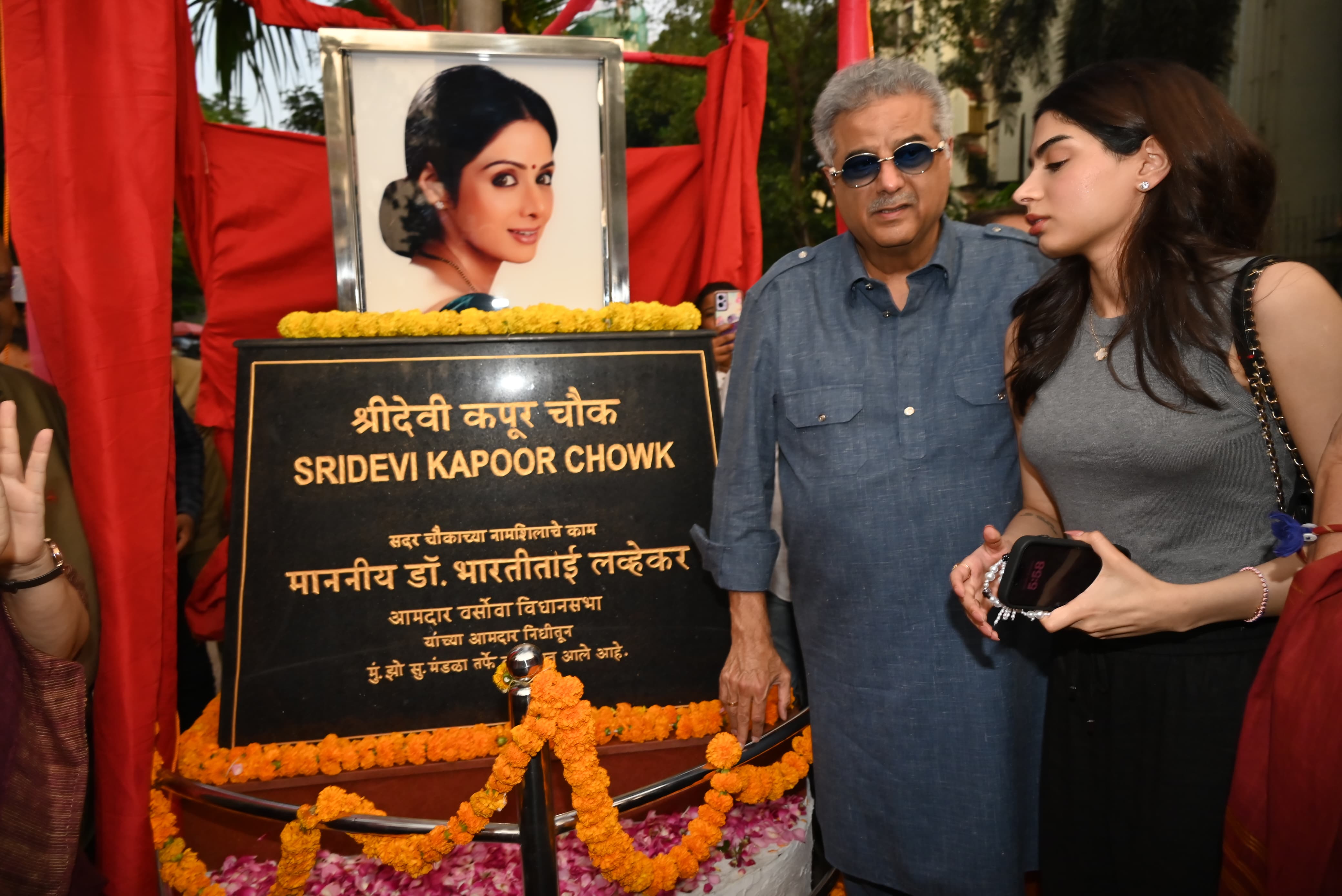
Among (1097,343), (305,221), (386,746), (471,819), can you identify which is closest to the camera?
(1097,343)

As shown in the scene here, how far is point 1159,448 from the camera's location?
5.08 ft

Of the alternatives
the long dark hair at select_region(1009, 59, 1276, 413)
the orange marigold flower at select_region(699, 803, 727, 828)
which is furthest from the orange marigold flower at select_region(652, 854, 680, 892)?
the long dark hair at select_region(1009, 59, 1276, 413)

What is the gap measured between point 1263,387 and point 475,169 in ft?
7.72

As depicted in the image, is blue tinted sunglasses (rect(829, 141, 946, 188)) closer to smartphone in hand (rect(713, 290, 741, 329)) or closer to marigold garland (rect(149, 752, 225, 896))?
smartphone in hand (rect(713, 290, 741, 329))

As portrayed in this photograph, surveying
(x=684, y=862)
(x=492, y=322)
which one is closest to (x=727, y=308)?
(x=492, y=322)

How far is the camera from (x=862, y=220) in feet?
6.64

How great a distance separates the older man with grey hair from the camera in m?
1.96

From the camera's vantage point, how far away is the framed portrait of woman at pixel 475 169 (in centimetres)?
273

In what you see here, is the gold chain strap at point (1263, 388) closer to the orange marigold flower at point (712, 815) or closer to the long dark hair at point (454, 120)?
the orange marigold flower at point (712, 815)

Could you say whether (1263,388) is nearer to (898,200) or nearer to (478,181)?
(898,200)

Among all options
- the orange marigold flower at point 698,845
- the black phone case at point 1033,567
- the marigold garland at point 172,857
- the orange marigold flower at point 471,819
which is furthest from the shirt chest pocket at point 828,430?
the marigold garland at point 172,857

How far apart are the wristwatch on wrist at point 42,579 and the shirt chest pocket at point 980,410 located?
1.91m

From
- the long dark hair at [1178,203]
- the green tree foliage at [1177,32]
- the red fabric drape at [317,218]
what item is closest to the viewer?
the long dark hair at [1178,203]

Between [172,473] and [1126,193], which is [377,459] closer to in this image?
[172,473]
